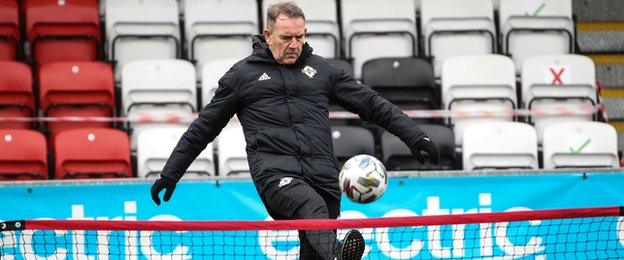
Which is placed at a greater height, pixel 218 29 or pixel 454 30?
pixel 218 29

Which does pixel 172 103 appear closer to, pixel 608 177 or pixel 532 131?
pixel 532 131

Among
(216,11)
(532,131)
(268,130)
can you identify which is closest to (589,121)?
(532,131)

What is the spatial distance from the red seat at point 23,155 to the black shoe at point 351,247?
5043 mm

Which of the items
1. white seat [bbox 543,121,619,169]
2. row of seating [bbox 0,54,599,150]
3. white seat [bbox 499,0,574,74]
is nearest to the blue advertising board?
white seat [bbox 543,121,619,169]

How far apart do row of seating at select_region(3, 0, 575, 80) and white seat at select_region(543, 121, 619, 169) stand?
4.96 feet

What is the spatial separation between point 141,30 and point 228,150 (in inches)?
86.9

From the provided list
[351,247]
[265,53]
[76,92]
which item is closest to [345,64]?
[76,92]

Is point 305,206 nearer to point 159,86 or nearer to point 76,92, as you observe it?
point 159,86

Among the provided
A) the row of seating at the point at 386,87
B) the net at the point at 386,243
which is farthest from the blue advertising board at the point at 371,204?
the row of seating at the point at 386,87

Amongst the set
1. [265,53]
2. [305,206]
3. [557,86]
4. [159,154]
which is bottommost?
[305,206]

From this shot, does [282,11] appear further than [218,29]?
No

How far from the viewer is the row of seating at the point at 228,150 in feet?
34.2

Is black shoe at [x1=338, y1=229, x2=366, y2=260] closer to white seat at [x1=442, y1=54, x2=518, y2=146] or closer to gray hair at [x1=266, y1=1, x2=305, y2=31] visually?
gray hair at [x1=266, y1=1, x2=305, y2=31]

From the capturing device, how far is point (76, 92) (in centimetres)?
1133
